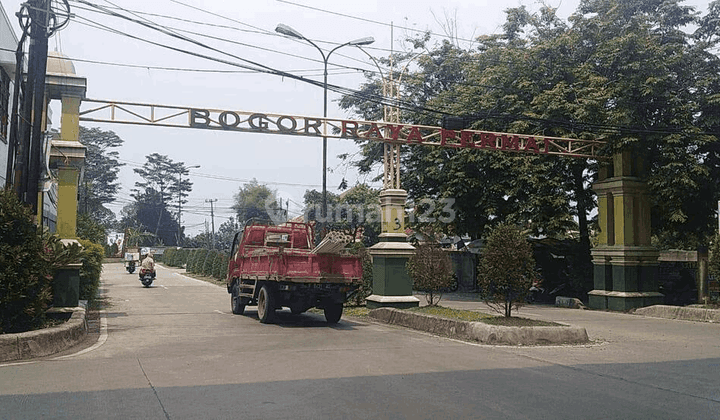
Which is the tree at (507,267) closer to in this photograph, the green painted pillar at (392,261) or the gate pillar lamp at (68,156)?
the green painted pillar at (392,261)

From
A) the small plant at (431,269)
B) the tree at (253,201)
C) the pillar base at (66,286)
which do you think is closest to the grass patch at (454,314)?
the small plant at (431,269)

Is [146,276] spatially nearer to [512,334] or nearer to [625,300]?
[625,300]

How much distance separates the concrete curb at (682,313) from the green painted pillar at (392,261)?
270 inches

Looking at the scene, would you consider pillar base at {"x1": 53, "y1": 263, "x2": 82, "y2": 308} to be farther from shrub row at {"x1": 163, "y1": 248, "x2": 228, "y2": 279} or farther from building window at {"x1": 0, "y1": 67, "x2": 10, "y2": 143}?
shrub row at {"x1": 163, "y1": 248, "x2": 228, "y2": 279}

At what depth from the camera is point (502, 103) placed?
23.1 m

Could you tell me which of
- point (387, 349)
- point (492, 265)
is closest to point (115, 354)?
point (387, 349)

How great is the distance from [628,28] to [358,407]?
18.2 metres

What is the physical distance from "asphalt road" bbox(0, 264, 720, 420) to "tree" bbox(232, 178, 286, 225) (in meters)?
64.1

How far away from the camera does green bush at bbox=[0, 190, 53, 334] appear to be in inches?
400

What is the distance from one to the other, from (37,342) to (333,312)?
7.07 metres

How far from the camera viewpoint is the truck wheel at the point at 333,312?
50.8ft

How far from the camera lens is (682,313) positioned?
17391 millimetres

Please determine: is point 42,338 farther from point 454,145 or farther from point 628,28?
point 628,28

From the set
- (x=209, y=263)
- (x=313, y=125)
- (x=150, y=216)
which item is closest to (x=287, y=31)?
(x=313, y=125)
